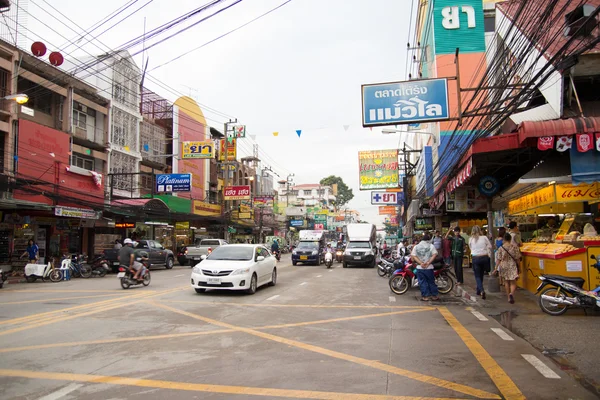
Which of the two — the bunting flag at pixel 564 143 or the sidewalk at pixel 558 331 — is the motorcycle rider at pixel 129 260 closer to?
the sidewalk at pixel 558 331

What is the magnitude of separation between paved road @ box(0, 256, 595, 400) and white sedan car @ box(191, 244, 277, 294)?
131 centimetres

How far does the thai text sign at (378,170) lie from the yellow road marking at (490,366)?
2786cm

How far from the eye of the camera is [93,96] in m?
27.8

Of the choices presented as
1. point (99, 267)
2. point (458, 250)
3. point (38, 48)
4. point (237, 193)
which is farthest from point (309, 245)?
point (38, 48)

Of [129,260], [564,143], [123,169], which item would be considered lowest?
[129,260]

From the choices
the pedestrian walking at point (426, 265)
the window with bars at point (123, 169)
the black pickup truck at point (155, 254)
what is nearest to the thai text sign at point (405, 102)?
the pedestrian walking at point (426, 265)

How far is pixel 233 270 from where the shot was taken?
1241cm

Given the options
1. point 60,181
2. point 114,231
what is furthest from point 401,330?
point 114,231

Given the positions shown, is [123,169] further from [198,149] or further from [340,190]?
[340,190]

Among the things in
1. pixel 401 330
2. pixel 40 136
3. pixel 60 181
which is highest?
pixel 40 136

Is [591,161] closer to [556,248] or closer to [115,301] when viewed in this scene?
[556,248]

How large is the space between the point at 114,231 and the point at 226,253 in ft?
61.6

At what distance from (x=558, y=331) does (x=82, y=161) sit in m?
26.6

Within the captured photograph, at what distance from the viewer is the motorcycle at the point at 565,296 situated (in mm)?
8648
